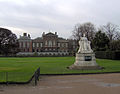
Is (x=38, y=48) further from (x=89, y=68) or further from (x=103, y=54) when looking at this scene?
(x=89, y=68)

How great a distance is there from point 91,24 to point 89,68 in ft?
147

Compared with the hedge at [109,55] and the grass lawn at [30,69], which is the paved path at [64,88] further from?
the hedge at [109,55]

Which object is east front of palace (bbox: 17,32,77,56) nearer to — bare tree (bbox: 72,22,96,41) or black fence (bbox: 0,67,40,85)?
bare tree (bbox: 72,22,96,41)

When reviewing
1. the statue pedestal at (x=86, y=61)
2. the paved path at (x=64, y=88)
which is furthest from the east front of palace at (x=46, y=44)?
the paved path at (x=64, y=88)

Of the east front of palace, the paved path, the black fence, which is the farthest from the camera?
the east front of palace

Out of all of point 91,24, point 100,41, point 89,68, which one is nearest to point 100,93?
point 89,68

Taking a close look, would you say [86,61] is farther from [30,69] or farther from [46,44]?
[46,44]

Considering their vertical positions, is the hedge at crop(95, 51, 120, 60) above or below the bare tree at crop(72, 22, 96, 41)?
below

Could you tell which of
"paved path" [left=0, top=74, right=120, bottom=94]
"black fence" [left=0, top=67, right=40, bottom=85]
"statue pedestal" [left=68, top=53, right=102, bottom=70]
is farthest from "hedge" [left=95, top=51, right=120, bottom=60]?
"paved path" [left=0, top=74, right=120, bottom=94]

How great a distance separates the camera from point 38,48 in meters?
98.9

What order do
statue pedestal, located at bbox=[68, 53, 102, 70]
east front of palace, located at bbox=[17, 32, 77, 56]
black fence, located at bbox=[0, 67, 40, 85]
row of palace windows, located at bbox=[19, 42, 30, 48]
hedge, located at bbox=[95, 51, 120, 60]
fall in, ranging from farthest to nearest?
row of palace windows, located at bbox=[19, 42, 30, 48] → east front of palace, located at bbox=[17, 32, 77, 56] → hedge, located at bbox=[95, 51, 120, 60] → statue pedestal, located at bbox=[68, 53, 102, 70] → black fence, located at bbox=[0, 67, 40, 85]

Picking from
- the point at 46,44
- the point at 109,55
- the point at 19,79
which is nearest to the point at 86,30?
the point at 109,55

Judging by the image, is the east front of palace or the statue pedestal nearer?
the statue pedestal

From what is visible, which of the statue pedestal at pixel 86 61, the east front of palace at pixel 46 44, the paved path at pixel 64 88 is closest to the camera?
the paved path at pixel 64 88
